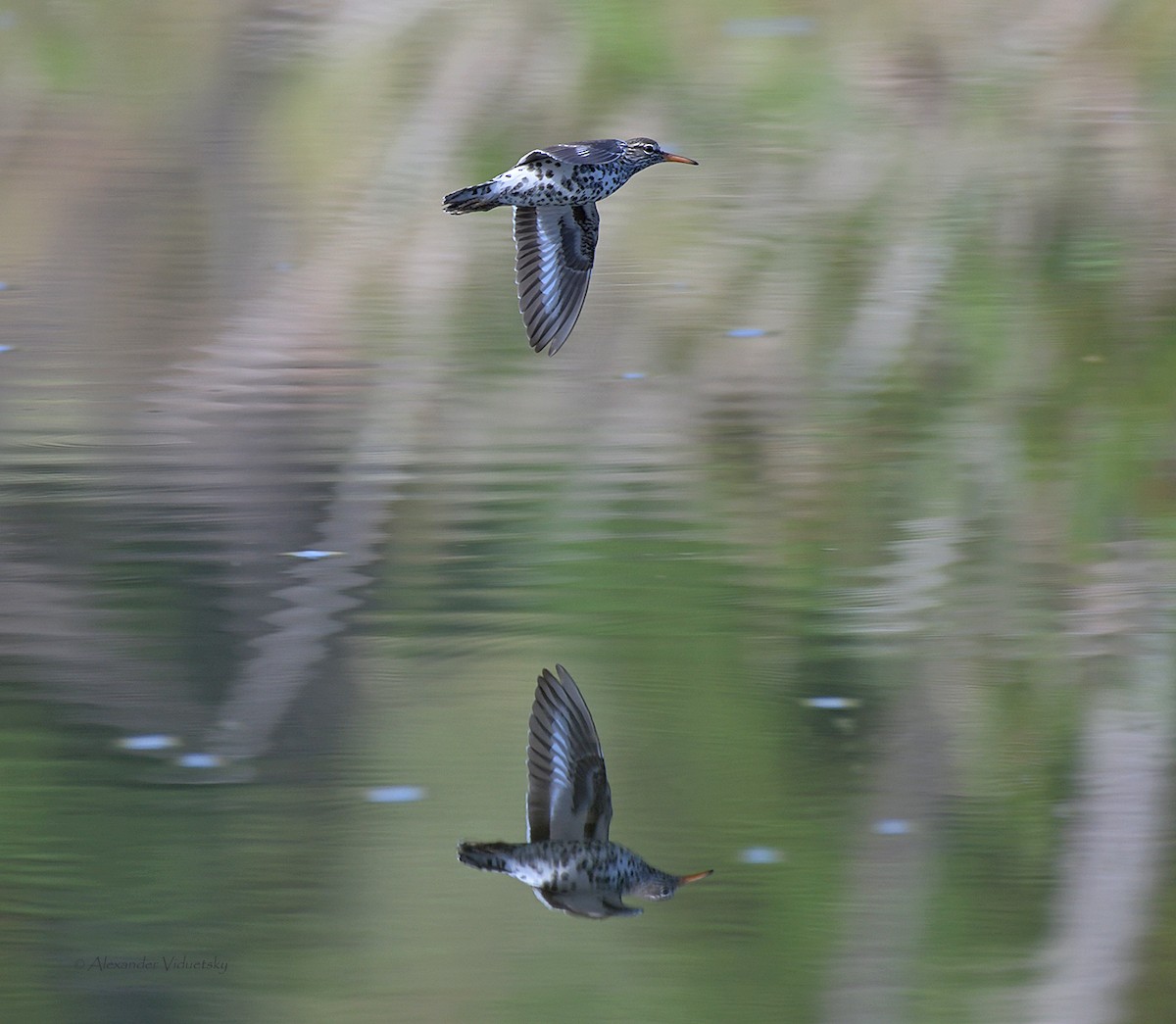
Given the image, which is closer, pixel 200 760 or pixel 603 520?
pixel 200 760

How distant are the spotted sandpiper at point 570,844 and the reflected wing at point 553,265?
1.60 meters

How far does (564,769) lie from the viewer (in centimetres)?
399

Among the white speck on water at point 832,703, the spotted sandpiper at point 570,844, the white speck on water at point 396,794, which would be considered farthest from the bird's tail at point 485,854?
the white speck on water at point 832,703

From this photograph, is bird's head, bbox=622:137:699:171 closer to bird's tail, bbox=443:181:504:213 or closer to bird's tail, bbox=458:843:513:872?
bird's tail, bbox=443:181:504:213

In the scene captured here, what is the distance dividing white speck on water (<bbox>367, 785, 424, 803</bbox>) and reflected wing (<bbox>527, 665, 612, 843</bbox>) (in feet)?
0.72

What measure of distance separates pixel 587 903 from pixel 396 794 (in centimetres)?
53

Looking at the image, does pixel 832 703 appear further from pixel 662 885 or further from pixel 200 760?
pixel 200 760

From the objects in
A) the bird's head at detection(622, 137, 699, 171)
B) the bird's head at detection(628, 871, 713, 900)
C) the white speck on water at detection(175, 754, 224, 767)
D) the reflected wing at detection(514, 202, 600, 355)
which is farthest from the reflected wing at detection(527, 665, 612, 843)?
the bird's head at detection(622, 137, 699, 171)

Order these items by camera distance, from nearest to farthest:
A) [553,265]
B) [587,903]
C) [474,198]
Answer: [587,903] < [474,198] < [553,265]

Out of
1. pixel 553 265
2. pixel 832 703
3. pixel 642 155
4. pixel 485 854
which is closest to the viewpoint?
pixel 485 854

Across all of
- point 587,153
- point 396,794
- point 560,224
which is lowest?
point 396,794

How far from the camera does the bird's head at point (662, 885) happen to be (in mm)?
3518

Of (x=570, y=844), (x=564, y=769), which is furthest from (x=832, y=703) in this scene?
(x=570, y=844)

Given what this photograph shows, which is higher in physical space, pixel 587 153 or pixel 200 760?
pixel 587 153
